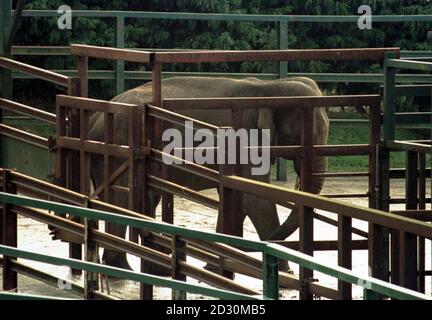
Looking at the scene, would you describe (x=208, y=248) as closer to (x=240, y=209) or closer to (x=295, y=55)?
(x=240, y=209)

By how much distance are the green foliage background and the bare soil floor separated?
99.4 inches

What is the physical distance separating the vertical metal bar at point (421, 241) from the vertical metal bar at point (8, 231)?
2.51 m

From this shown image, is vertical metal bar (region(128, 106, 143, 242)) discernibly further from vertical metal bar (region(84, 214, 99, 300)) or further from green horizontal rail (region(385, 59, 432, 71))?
green horizontal rail (region(385, 59, 432, 71))

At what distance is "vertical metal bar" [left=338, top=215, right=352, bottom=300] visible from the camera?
27.1ft

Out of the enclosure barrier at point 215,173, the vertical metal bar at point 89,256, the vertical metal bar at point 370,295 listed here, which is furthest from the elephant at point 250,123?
the vertical metal bar at point 370,295

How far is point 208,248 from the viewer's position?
8297 millimetres

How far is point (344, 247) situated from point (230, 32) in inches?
432

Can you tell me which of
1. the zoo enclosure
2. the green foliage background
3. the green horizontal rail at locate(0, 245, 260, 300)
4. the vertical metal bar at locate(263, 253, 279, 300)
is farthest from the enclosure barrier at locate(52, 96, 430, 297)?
the green foliage background

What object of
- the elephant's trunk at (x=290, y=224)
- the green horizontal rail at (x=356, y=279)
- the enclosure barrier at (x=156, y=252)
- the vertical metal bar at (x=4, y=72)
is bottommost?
the elephant's trunk at (x=290, y=224)

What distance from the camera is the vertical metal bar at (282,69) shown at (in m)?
17.3

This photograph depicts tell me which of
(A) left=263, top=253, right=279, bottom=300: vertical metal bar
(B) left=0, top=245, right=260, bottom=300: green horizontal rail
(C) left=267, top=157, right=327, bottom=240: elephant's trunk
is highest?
(A) left=263, top=253, right=279, bottom=300: vertical metal bar

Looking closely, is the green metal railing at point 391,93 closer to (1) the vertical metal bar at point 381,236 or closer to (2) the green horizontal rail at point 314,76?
(1) the vertical metal bar at point 381,236

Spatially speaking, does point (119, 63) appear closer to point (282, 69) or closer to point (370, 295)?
point (282, 69)

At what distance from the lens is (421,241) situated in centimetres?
954
